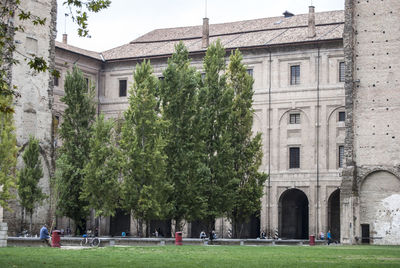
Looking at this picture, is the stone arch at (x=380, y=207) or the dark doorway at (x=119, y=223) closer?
the stone arch at (x=380, y=207)

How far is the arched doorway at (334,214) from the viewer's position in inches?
1855

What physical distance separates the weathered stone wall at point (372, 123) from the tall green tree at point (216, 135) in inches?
236

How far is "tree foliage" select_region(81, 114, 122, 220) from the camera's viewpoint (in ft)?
118

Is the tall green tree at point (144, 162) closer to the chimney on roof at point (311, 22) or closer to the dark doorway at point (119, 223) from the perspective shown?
the chimney on roof at point (311, 22)

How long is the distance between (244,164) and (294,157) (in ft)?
38.2

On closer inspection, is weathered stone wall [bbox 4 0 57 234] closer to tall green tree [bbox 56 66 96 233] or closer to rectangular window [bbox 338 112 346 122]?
tall green tree [bbox 56 66 96 233]

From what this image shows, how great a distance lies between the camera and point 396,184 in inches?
1452

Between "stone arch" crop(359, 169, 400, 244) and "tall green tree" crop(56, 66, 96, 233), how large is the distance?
1376 cm

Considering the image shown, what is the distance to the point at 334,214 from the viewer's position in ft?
156

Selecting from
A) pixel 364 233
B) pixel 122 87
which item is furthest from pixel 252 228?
pixel 364 233

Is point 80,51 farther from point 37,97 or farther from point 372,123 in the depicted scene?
point 372,123

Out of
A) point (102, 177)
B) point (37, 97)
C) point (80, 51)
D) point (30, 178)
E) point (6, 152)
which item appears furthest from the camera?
point (80, 51)

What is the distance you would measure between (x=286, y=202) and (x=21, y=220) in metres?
19.0

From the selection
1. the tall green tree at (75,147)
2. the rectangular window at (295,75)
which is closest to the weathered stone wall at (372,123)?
the rectangular window at (295,75)
